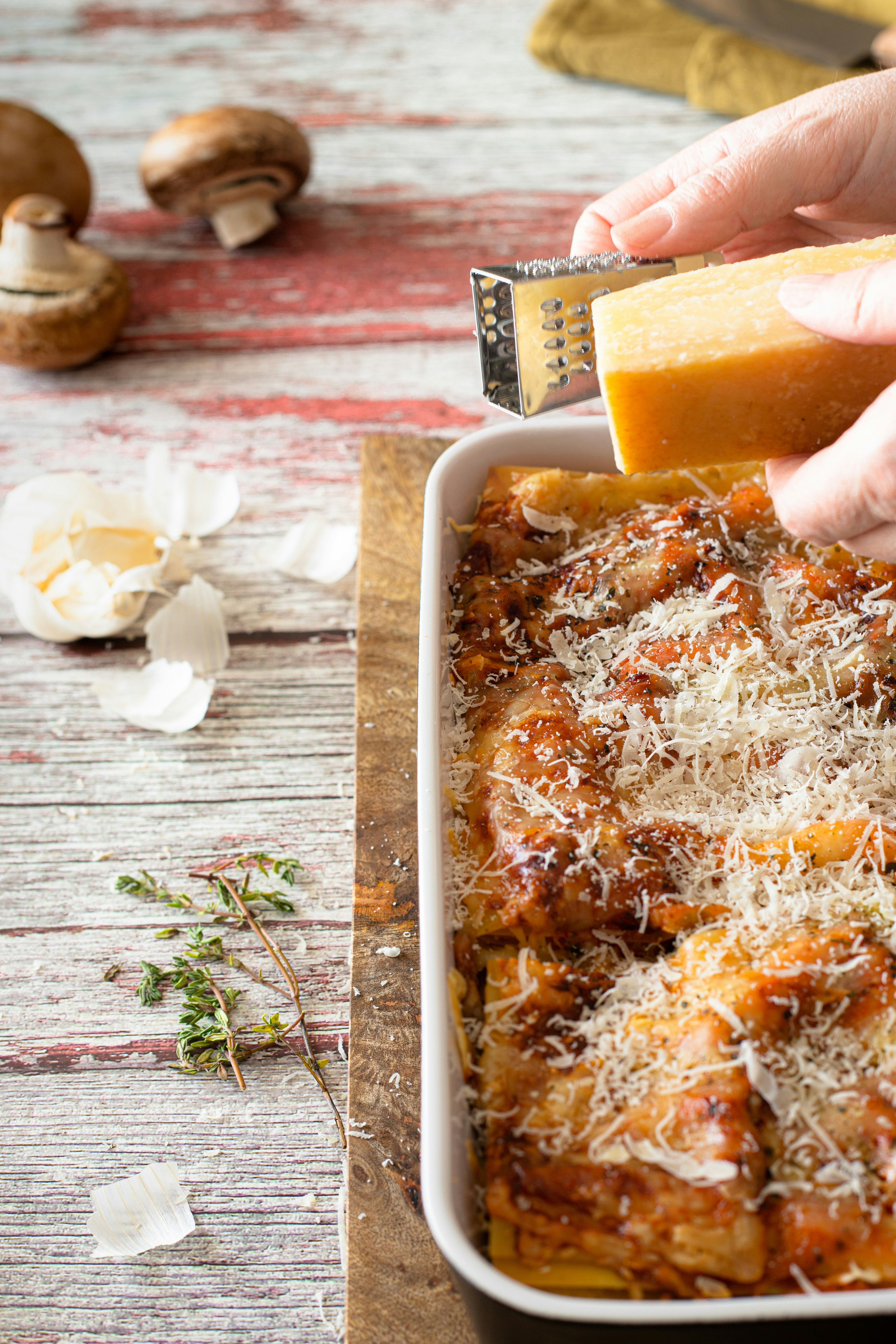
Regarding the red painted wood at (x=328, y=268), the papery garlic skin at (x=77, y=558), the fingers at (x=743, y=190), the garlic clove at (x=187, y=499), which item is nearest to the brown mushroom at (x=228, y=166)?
the red painted wood at (x=328, y=268)

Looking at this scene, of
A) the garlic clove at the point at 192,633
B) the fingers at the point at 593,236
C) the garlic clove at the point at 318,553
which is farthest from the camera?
the garlic clove at the point at 318,553

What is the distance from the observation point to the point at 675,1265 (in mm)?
1236

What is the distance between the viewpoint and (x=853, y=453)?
1559 millimetres

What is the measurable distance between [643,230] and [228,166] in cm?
171

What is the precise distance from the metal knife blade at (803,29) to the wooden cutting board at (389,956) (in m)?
1.99

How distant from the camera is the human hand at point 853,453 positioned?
1499 millimetres

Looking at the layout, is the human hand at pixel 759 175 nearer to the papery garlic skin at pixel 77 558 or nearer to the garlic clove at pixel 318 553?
the garlic clove at pixel 318 553

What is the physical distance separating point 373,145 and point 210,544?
6.40 feet

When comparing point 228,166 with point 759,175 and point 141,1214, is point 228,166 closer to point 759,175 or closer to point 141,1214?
point 759,175

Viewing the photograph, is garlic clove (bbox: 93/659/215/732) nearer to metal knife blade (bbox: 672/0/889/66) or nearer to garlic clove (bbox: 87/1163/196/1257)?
garlic clove (bbox: 87/1163/196/1257)

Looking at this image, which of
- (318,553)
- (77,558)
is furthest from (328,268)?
(77,558)

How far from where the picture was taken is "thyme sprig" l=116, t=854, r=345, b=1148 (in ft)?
5.84

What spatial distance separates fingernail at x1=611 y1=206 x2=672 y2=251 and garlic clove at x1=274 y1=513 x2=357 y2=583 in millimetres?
965

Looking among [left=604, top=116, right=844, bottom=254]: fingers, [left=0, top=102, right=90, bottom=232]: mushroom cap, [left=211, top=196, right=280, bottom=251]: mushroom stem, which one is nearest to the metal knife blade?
[left=211, top=196, right=280, bottom=251]: mushroom stem
